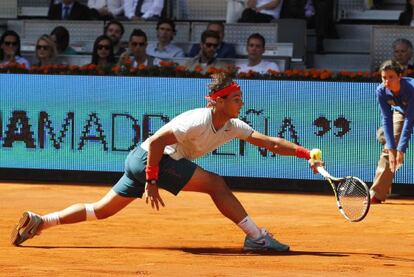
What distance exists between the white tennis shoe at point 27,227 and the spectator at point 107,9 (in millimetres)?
9822

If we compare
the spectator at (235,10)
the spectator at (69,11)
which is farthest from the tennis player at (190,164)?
the spectator at (69,11)

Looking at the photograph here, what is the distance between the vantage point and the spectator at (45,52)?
16.1 metres

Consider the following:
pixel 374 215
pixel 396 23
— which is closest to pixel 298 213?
pixel 374 215

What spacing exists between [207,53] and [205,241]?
626cm

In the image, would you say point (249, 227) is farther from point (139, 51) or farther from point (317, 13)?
point (317, 13)

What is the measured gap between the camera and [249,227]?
906 centimetres

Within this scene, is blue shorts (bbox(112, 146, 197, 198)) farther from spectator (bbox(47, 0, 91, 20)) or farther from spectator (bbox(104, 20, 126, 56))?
spectator (bbox(47, 0, 91, 20))

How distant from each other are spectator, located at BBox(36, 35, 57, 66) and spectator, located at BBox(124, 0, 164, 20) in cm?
257

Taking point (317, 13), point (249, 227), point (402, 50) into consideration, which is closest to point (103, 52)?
point (317, 13)

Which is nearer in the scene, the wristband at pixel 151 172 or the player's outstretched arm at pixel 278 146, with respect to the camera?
the wristband at pixel 151 172

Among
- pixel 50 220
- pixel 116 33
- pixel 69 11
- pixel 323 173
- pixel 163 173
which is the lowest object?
pixel 50 220

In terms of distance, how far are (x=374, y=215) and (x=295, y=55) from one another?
218 inches

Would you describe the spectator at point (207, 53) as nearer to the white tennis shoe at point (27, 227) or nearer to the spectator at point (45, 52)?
the spectator at point (45, 52)

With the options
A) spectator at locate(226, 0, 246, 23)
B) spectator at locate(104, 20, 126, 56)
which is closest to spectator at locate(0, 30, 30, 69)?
spectator at locate(104, 20, 126, 56)
